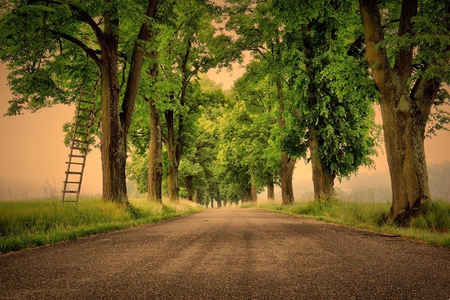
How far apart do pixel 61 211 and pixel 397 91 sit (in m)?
9.48

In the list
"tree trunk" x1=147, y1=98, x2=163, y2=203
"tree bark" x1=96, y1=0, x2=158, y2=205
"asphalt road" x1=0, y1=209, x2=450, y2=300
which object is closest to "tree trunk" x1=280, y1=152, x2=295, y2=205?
"tree trunk" x1=147, y1=98, x2=163, y2=203

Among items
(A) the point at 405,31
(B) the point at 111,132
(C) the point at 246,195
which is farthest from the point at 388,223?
(C) the point at 246,195

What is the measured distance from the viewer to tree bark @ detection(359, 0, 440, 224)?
7.16 m

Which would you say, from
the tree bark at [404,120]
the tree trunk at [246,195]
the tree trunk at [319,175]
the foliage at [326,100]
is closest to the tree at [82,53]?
the foliage at [326,100]

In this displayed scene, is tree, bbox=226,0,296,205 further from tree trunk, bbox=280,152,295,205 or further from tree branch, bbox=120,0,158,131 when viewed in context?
tree branch, bbox=120,0,158,131

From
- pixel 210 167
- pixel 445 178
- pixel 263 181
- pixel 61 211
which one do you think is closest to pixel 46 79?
pixel 61 211

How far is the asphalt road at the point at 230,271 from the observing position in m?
2.47

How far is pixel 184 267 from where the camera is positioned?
10.9ft

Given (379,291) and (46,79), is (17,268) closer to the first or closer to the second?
(379,291)

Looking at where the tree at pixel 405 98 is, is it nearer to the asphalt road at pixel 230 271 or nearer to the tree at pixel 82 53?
the asphalt road at pixel 230 271

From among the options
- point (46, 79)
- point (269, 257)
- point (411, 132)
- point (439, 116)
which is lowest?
point (269, 257)

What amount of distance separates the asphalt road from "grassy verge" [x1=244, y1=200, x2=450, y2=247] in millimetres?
722

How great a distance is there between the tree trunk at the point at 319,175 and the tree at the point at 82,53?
8.41 meters

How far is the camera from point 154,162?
53.4 ft
